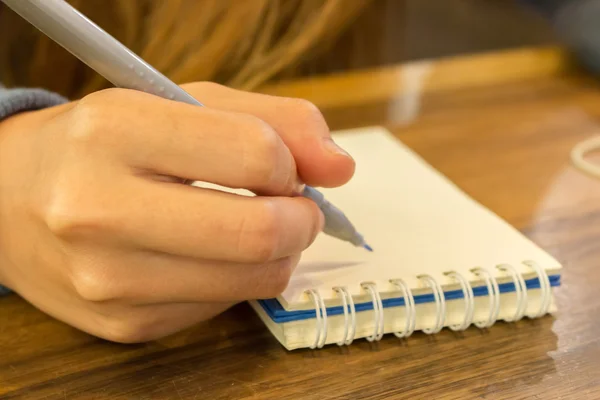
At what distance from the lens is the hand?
0.33m

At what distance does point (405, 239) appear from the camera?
484mm

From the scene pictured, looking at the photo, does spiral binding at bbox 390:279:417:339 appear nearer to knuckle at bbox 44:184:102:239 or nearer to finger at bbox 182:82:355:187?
finger at bbox 182:82:355:187

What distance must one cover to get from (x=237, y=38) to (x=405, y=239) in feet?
1.42

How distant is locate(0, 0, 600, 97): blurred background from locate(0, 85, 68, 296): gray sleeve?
0.99 ft

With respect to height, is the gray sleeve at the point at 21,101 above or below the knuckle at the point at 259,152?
below

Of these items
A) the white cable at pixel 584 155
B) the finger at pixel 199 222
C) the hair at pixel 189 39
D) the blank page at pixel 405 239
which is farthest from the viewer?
the hair at pixel 189 39

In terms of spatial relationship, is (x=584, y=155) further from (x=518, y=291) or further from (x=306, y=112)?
(x=306, y=112)

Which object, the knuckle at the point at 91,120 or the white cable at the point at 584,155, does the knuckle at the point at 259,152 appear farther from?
the white cable at the point at 584,155

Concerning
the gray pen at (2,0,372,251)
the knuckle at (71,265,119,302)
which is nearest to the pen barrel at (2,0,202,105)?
the gray pen at (2,0,372,251)

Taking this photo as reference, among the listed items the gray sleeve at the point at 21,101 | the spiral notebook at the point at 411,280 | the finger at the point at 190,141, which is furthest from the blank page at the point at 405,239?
the gray sleeve at the point at 21,101

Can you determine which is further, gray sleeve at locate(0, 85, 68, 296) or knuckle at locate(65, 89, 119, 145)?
gray sleeve at locate(0, 85, 68, 296)

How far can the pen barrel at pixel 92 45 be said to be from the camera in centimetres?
34

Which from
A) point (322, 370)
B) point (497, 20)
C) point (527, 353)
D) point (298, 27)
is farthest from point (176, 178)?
point (497, 20)

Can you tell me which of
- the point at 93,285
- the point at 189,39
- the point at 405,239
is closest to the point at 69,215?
the point at 93,285
